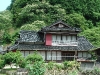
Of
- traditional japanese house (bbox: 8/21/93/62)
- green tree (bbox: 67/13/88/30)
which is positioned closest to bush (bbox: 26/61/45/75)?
traditional japanese house (bbox: 8/21/93/62)

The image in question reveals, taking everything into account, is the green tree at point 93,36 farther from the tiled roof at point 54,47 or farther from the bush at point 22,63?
the bush at point 22,63

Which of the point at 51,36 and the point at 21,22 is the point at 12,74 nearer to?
the point at 51,36

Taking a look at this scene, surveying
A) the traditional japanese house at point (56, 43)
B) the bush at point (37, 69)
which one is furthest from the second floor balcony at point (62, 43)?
the bush at point (37, 69)

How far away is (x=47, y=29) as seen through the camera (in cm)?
4478

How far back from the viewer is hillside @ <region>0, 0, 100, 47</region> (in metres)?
62.0

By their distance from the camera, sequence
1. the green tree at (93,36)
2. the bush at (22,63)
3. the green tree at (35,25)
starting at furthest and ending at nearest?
the green tree at (35,25)
the green tree at (93,36)
the bush at (22,63)

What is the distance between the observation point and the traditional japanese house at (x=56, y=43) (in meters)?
44.4

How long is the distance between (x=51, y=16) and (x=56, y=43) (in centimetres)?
2329

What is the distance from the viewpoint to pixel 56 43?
4562 cm

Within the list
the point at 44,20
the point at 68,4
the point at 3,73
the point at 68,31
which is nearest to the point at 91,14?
the point at 68,4

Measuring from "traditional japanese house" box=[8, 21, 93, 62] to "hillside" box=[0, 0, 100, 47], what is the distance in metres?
12.5

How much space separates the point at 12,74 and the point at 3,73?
2.09 metres

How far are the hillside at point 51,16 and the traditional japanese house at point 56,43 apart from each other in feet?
Result: 41.1

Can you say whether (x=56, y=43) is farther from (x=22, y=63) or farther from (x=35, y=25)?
(x=35, y=25)
